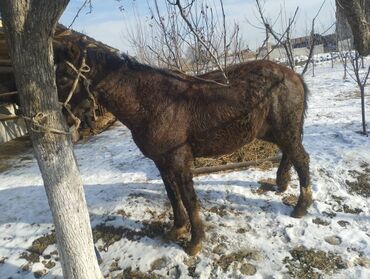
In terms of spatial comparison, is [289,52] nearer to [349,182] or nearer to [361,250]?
[349,182]

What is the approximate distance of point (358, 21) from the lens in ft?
13.1

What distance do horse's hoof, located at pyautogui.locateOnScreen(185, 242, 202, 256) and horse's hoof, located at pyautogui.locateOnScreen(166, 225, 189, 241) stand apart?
225 mm

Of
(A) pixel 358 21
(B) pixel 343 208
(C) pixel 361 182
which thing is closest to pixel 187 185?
(B) pixel 343 208

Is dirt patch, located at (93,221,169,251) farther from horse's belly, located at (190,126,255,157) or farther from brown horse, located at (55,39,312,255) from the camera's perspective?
horse's belly, located at (190,126,255,157)

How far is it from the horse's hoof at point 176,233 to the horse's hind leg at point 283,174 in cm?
147

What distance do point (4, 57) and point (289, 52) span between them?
17.6 ft

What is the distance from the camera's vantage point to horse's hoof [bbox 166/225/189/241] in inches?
142

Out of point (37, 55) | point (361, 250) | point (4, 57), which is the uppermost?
point (4, 57)

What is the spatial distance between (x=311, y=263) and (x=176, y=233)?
1426 millimetres

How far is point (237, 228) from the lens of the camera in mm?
3730

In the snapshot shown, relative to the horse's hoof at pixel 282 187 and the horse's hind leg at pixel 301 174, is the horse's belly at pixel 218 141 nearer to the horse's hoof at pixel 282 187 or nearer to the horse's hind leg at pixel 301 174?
the horse's hind leg at pixel 301 174

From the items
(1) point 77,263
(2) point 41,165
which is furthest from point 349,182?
(2) point 41,165

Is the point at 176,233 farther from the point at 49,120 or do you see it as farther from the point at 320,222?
the point at 49,120

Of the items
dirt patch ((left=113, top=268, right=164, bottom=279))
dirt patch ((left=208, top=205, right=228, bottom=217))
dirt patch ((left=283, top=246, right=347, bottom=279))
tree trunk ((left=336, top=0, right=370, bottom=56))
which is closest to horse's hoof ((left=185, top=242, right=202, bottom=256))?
dirt patch ((left=113, top=268, right=164, bottom=279))
